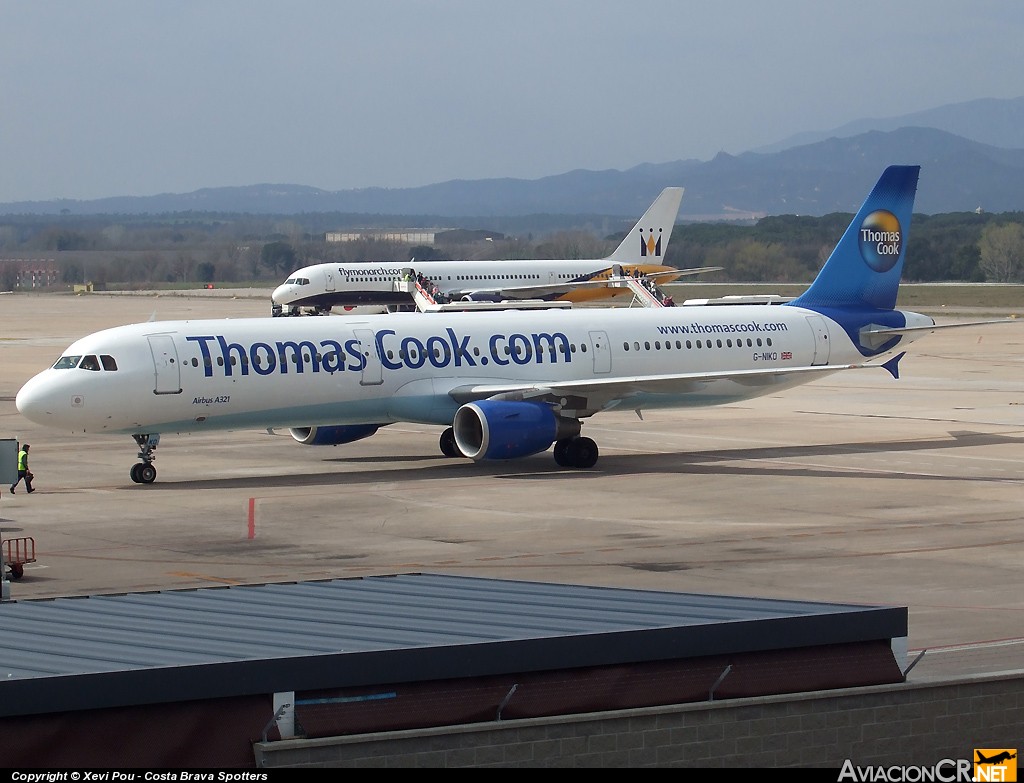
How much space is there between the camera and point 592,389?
124ft

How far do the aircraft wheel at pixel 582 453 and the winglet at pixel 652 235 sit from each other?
75.4 meters

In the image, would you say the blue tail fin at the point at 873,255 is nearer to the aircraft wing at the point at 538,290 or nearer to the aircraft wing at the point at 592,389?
the aircraft wing at the point at 592,389

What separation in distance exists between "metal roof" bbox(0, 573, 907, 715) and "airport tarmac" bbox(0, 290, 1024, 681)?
4.24m

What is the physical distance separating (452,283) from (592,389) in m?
66.7

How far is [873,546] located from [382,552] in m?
8.35

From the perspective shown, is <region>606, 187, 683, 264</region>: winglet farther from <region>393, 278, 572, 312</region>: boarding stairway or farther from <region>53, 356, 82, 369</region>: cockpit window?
<region>53, 356, 82, 369</region>: cockpit window

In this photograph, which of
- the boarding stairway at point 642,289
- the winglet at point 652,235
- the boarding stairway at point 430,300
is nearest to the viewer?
the boarding stairway at point 642,289

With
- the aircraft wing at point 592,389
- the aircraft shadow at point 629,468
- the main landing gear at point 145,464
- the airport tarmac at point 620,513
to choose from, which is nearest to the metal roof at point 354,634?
the airport tarmac at point 620,513

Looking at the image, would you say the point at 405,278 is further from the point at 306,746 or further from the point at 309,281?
the point at 306,746

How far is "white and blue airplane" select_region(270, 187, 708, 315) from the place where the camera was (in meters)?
102

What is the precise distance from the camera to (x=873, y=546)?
27625 millimetres

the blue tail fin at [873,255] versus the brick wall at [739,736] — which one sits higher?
the blue tail fin at [873,255]

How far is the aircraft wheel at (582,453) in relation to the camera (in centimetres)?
3788

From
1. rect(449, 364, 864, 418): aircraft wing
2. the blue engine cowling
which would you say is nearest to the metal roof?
rect(449, 364, 864, 418): aircraft wing
